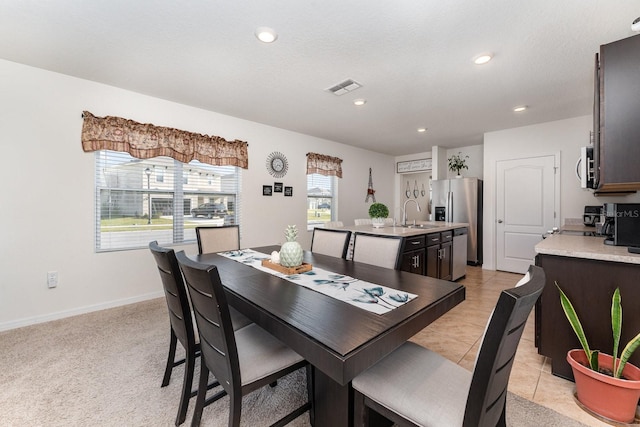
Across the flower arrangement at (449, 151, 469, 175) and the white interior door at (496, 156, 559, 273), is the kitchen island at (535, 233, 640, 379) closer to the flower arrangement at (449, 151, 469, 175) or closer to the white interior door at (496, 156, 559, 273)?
the white interior door at (496, 156, 559, 273)

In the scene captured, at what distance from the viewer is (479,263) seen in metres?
5.19

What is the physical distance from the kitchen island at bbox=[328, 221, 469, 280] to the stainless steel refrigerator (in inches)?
41.1

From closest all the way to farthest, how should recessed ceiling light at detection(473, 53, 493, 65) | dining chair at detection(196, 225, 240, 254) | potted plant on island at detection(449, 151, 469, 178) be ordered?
recessed ceiling light at detection(473, 53, 493, 65), dining chair at detection(196, 225, 240, 254), potted plant on island at detection(449, 151, 469, 178)

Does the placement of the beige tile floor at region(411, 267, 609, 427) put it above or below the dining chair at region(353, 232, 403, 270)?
below

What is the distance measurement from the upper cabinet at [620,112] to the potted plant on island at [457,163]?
4.44 meters

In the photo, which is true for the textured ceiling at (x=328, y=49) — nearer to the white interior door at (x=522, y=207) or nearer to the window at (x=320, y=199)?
the white interior door at (x=522, y=207)

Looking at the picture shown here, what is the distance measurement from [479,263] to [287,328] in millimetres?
5256

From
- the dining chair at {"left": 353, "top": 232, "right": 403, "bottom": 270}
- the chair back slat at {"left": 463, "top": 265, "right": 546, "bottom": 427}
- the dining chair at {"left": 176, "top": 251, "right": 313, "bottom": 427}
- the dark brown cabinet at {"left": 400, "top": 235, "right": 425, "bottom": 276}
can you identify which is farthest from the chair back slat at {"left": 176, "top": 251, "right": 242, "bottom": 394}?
the dark brown cabinet at {"left": 400, "top": 235, "right": 425, "bottom": 276}

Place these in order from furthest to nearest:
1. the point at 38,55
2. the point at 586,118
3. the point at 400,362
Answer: the point at 586,118 < the point at 38,55 < the point at 400,362

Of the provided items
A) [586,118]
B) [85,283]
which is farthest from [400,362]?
[586,118]

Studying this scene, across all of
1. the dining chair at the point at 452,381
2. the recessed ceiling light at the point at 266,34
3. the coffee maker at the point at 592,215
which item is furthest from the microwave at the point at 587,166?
the recessed ceiling light at the point at 266,34

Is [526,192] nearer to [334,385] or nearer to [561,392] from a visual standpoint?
[561,392]

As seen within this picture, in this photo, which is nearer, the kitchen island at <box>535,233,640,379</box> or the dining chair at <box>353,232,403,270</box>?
the kitchen island at <box>535,233,640,379</box>

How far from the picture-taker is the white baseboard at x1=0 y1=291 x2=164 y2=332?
101 inches
